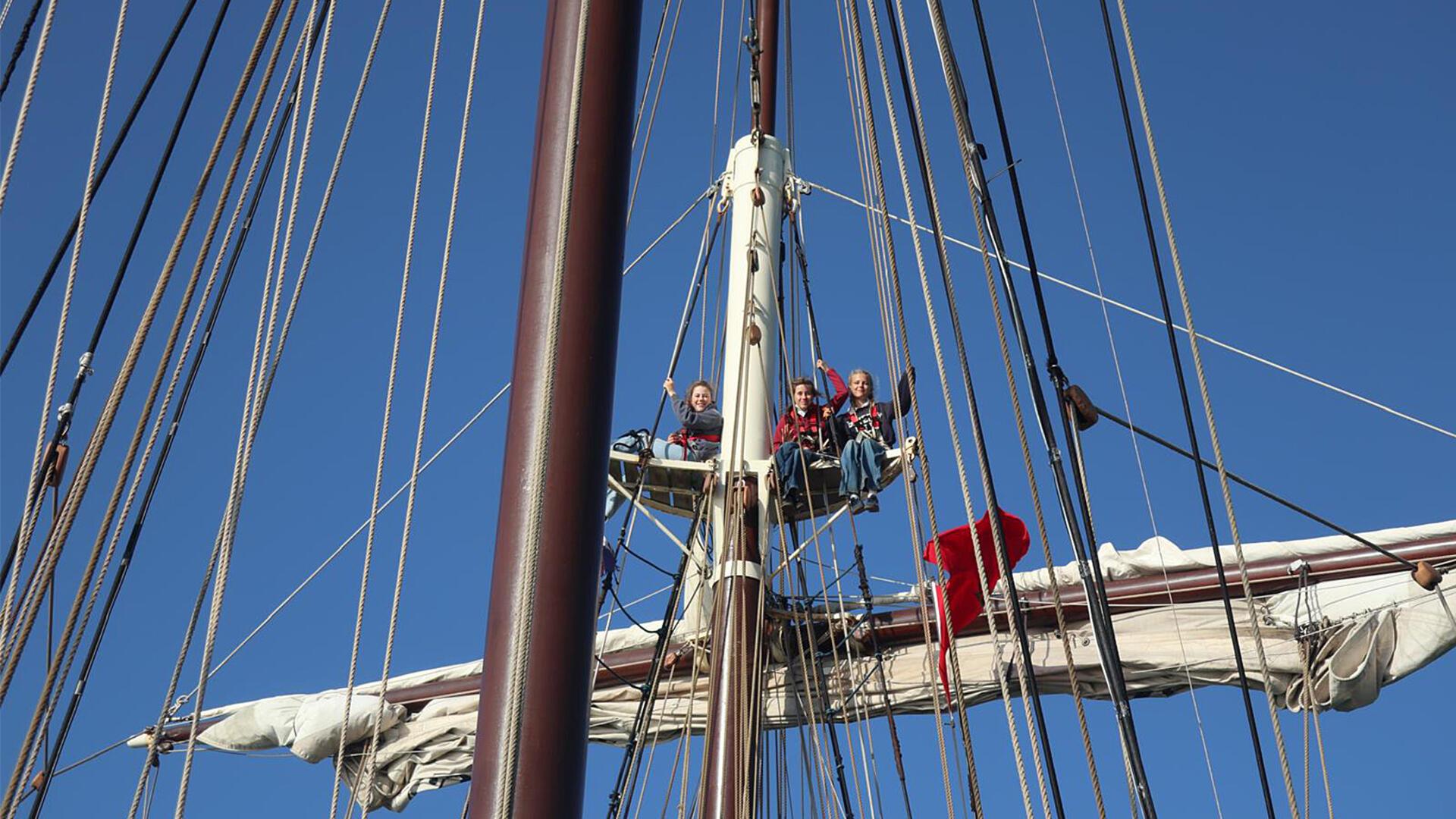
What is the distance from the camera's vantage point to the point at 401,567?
220 inches

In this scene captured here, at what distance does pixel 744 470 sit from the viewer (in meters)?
10.7

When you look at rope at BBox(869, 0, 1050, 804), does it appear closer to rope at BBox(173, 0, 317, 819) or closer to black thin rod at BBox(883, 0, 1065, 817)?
black thin rod at BBox(883, 0, 1065, 817)

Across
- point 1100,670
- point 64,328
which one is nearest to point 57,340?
point 64,328

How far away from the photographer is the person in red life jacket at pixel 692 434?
11.1 meters

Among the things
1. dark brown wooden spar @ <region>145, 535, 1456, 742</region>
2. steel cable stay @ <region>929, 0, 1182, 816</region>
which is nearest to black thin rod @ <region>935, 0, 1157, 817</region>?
steel cable stay @ <region>929, 0, 1182, 816</region>

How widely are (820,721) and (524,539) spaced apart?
7.42m

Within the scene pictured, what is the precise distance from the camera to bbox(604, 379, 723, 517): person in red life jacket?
11055mm

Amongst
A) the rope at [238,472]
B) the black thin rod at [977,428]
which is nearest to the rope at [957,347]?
the black thin rod at [977,428]

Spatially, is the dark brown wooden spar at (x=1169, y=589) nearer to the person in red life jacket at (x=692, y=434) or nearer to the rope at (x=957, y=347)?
the person in red life jacket at (x=692, y=434)

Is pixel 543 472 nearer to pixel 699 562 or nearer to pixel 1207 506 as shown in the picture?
pixel 1207 506

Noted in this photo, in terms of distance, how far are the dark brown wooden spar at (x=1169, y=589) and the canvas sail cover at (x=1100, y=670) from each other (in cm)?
7

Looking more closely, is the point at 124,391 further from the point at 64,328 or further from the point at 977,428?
the point at 977,428

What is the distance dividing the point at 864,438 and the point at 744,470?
0.81m

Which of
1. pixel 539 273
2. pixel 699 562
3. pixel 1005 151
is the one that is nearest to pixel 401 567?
pixel 539 273
